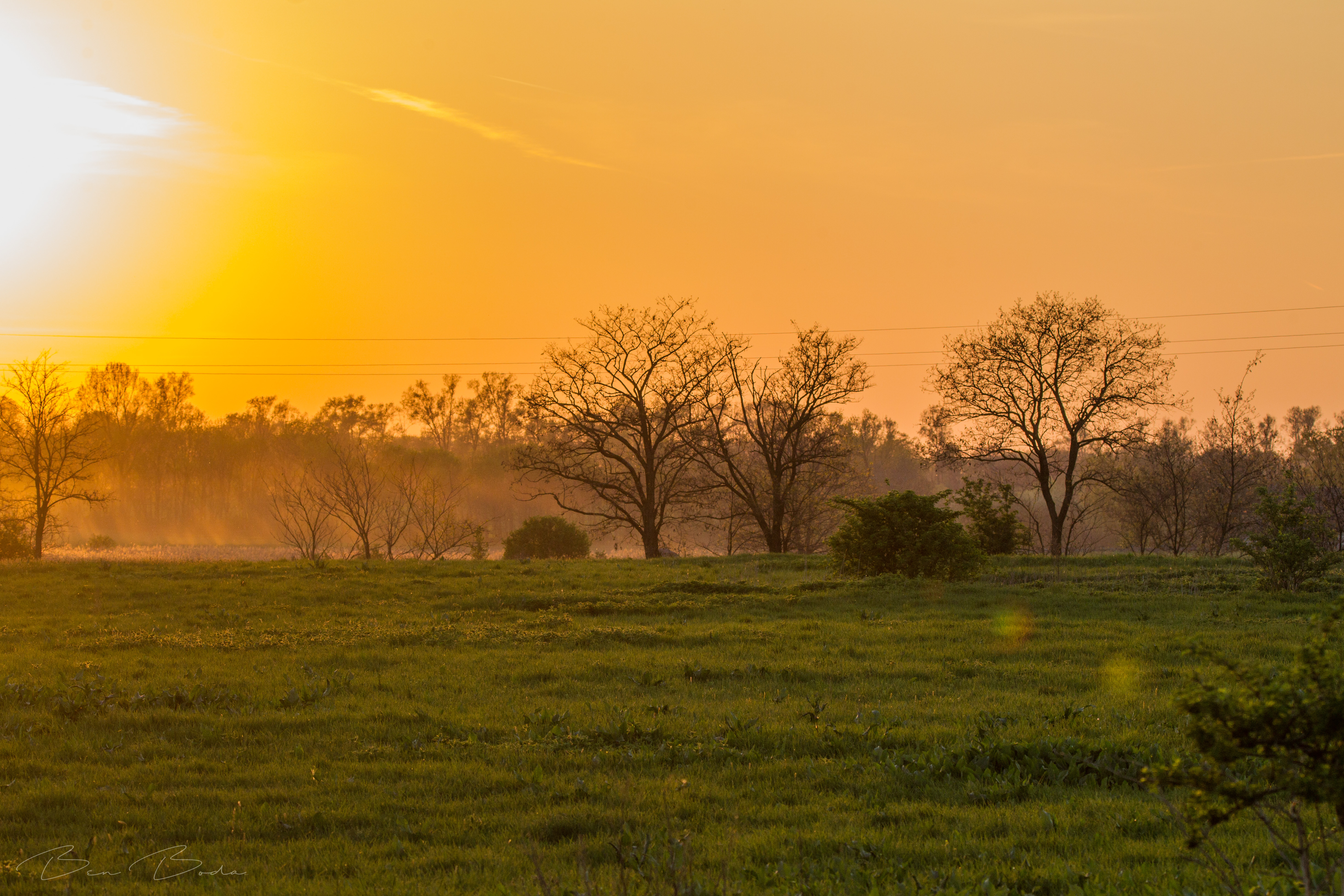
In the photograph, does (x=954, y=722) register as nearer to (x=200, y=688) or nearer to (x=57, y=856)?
(x=57, y=856)

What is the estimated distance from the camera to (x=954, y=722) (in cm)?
1059

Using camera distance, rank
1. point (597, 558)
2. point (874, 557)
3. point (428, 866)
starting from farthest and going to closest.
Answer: point (597, 558) → point (874, 557) → point (428, 866)

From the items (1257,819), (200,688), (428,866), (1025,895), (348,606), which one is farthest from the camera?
(348,606)

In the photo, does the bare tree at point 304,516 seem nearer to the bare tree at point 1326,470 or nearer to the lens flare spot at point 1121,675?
the lens flare spot at point 1121,675

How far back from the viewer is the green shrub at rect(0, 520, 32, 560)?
3838 centimetres

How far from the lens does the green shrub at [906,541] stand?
77.7 ft

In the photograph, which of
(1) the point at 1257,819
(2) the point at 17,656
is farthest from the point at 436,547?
(1) the point at 1257,819

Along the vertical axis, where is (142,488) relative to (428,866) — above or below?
above

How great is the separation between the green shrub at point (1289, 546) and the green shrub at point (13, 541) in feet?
142

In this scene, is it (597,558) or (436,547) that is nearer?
(597,558)

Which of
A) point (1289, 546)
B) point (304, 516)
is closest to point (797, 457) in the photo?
point (1289, 546)

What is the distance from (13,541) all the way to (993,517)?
39.0 meters

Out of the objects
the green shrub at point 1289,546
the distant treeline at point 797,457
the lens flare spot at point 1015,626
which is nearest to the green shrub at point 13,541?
the distant treeline at point 797,457

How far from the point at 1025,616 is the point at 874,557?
6.21 metres
